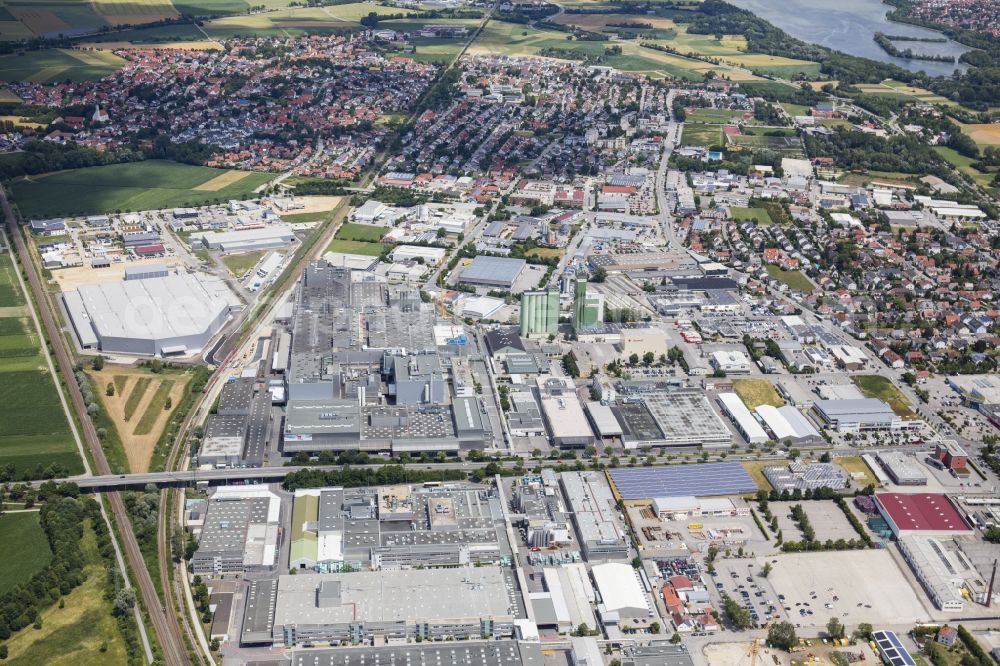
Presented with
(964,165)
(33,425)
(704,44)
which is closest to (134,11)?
(704,44)

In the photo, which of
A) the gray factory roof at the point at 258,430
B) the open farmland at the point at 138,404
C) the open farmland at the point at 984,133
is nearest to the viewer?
the gray factory roof at the point at 258,430

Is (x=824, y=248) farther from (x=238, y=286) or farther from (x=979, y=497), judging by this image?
(x=238, y=286)

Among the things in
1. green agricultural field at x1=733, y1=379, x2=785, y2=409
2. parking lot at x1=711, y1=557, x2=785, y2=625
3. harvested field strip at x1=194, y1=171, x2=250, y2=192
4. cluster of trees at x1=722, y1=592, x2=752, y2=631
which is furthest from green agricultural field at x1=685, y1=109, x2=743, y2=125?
cluster of trees at x1=722, y1=592, x2=752, y2=631

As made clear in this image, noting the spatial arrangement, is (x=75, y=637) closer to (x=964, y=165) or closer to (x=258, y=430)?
(x=258, y=430)

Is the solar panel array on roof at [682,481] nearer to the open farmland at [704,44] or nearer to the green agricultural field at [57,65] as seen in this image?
the green agricultural field at [57,65]

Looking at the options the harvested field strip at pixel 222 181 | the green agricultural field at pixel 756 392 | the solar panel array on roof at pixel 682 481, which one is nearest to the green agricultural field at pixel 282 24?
the harvested field strip at pixel 222 181

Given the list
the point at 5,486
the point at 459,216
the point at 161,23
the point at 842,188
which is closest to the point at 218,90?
the point at 161,23
